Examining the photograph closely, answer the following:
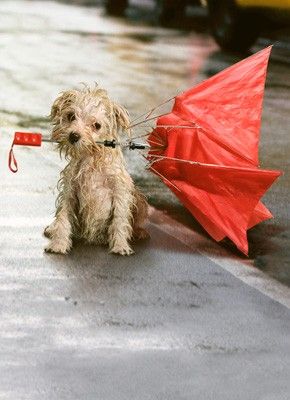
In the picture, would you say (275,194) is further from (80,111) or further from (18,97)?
(18,97)

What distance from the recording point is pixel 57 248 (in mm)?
5945

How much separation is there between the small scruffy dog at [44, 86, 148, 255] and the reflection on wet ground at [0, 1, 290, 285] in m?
0.80

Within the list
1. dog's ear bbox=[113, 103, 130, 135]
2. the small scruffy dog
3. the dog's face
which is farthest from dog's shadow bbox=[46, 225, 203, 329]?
dog's ear bbox=[113, 103, 130, 135]

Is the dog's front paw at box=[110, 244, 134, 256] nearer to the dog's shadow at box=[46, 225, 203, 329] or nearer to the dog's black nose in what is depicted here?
the dog's shadow at box=[46, 225, 203, 329]

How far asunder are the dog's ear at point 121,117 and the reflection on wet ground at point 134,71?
3.52 feet

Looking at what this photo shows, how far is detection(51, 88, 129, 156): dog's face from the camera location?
568 centimetres

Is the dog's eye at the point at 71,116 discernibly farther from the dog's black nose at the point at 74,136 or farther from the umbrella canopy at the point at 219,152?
the umbrella canopy at the point at 219,152

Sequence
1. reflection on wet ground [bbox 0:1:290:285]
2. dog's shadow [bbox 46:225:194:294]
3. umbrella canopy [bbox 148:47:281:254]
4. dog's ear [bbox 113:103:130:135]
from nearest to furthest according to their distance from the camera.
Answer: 1. dog's shadow [bbox 46:225:194:294]
2. dog's ear [bbox 113:103:130:135]
3. umbrella canopy [bbox 148:47:281:254]
4. reflection on wet ground [bbox 0:1:290:285]

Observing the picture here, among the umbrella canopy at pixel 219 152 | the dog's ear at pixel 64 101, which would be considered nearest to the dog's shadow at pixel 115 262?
the umbrella canopy at pixel 219 152

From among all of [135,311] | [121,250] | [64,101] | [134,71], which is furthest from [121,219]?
[134,71]

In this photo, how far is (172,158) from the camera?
623cm

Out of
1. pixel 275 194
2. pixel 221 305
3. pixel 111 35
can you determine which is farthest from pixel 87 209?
pixel 111 35

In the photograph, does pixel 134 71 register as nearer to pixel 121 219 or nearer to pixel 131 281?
pixel 121 219

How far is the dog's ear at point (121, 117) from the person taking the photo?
5832 mm
